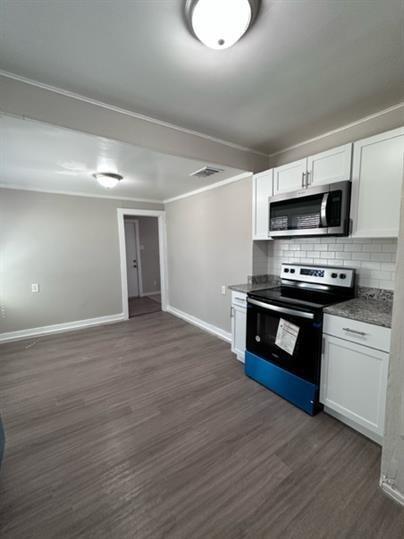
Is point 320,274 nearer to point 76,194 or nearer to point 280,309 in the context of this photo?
point 280,309

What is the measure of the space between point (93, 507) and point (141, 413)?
0.74m

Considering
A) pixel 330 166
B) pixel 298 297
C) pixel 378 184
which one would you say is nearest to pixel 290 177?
pixel 330 166

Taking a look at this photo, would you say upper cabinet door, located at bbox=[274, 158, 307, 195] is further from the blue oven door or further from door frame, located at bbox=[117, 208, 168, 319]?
door frame, located at bbox=[117, 208, 168, 319]

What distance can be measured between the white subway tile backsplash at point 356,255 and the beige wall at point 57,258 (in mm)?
3223

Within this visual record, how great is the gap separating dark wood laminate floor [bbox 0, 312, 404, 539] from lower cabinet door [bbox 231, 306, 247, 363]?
0.23 meters

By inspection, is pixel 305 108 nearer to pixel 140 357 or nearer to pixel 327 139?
pixel 327 139

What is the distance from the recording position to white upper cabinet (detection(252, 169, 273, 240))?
2.57m

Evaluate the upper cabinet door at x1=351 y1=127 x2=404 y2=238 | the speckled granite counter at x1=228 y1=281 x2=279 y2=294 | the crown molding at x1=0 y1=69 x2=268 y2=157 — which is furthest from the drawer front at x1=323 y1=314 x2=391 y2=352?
the crown molding at x1=0 y1=69 x2=268 y2=157

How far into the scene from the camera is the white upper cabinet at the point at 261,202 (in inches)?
101

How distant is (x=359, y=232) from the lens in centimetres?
190

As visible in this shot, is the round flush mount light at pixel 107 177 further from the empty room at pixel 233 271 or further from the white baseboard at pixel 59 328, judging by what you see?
the white baseboard at pixel 59 328

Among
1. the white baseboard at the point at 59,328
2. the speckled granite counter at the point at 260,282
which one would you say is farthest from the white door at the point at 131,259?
the speckled granite counter at the point at 260,282

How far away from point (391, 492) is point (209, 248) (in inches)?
119

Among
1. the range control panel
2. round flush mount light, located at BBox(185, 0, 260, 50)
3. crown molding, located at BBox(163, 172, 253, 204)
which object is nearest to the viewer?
round flush mount light, located at BBox(185, 0, 260, 50)
